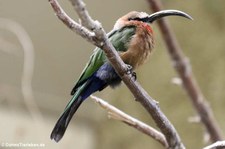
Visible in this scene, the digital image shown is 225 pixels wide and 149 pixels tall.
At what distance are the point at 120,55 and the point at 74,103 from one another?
143 millimetres

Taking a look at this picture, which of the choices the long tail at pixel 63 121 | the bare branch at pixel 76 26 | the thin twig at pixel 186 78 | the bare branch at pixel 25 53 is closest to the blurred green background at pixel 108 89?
the bare branch at pixel 25 53

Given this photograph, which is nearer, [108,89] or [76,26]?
[76,26]

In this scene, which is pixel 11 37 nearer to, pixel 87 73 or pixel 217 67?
pixel 217 67

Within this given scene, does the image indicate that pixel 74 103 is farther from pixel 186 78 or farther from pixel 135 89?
pixel 186 78

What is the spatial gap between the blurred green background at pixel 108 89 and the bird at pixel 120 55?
3.69 feet

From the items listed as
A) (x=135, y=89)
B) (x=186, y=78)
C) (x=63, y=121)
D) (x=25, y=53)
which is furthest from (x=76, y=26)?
(x=25, y=53)

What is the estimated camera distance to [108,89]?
2.43 meters

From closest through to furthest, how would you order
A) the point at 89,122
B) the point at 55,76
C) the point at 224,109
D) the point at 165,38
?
the point at 165,38, the point at 224,109, the point at 55,76, the point at 89,122

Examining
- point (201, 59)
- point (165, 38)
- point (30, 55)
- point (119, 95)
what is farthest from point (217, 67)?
point (165, 38)

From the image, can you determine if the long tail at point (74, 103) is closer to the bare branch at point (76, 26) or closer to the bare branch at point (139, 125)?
the bare branch at point (139, 125)

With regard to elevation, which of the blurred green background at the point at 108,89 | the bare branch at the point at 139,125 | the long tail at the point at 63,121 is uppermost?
the long tail at the point at 63,121

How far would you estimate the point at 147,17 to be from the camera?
97 cm

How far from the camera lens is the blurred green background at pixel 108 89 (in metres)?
2.16

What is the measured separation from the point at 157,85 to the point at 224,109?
0.32m
